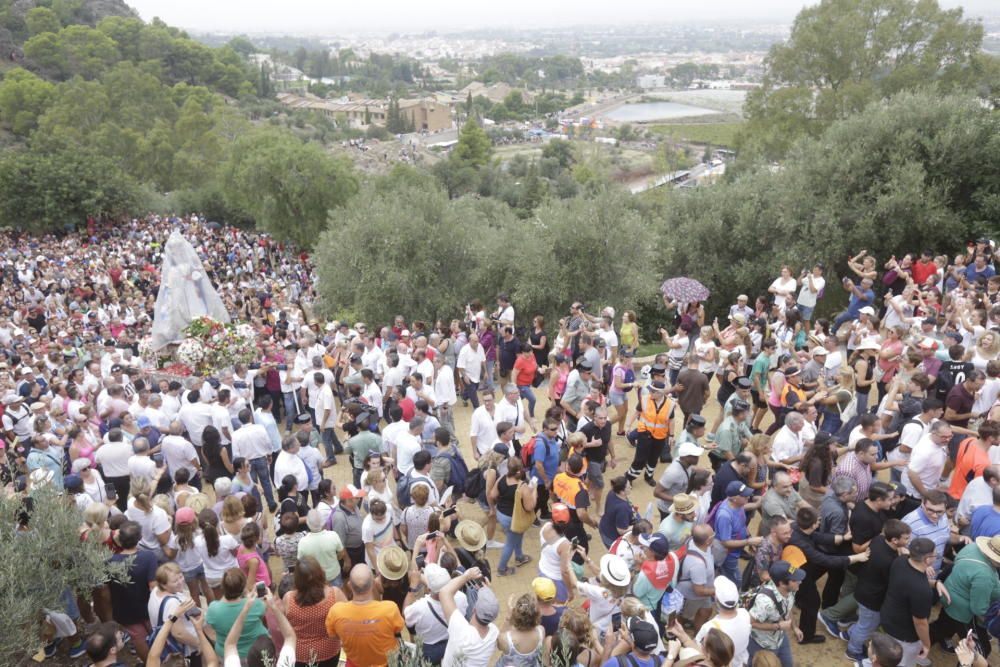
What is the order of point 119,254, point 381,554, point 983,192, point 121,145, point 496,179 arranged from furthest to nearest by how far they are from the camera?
point 496,179, point 121,145, point 119,254, point 983,192, point 381,554

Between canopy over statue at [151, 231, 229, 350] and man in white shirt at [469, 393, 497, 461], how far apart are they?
8586 millimetres

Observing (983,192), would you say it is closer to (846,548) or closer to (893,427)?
(893,427)

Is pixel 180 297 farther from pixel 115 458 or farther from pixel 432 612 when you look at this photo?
pixel 432 612

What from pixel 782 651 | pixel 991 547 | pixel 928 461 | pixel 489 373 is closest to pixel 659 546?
pixel 782 651

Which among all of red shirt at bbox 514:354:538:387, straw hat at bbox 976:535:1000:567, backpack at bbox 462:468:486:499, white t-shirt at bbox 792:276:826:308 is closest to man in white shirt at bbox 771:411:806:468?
straw hat at bbox 976:535:1000:567

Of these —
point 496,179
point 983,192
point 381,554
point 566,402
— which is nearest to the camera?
point 381,554

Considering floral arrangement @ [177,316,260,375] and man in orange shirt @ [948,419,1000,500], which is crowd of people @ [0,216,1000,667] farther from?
floral arrangement @ [177,316,260,375]

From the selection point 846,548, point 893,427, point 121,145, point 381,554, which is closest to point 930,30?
point 893,427

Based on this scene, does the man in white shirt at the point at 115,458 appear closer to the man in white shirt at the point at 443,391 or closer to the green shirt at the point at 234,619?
the green shirt at the point at 234,619

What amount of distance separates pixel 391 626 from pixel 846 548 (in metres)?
3.89

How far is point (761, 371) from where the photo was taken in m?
9.55

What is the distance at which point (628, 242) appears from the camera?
17781 millimetres

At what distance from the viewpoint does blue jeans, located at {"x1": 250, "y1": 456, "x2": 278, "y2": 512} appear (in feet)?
28.4

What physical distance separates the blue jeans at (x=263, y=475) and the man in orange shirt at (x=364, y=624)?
12.3 feet
